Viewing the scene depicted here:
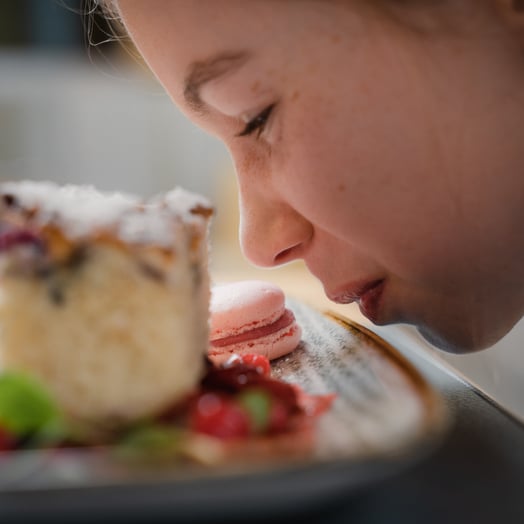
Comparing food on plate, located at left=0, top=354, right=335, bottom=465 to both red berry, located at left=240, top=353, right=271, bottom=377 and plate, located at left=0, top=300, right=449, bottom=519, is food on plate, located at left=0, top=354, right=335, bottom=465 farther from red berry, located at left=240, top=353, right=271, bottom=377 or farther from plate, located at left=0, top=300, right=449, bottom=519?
red berry, located at left=240, top=353, right=271, bottom=377

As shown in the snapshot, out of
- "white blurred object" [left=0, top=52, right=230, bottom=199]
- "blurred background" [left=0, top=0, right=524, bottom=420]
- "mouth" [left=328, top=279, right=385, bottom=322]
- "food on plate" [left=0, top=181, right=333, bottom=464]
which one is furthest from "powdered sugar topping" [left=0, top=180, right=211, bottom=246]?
"white blurred object" [left=0, top=52, right=230, bottom=199]

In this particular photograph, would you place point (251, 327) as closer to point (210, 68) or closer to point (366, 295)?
point (366, 295)

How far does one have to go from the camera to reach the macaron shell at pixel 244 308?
3.33ft

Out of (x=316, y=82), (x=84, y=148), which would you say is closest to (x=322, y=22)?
(x=316, y=82)

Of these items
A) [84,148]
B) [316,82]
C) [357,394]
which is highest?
[316,82]

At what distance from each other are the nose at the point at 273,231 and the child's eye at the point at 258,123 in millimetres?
82

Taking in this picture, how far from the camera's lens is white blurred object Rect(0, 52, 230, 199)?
10.8 feet

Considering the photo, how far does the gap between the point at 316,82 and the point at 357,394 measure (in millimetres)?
350

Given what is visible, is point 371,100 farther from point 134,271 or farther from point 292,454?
point 292,454

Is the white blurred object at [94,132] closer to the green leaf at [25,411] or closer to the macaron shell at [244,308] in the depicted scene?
the macaron shell at [244,308]

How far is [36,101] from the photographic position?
333cm

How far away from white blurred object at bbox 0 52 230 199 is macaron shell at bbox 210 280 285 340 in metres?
2.28

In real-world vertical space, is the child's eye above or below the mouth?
above

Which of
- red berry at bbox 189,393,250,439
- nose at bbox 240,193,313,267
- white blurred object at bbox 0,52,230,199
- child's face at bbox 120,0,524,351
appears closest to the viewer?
red berry at bbox 189,393,250,439
